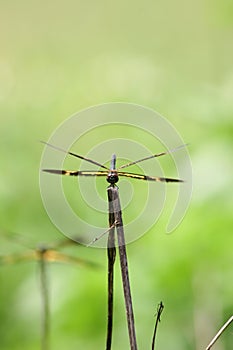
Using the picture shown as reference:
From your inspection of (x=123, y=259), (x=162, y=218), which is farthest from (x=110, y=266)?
(x=162, y=218)

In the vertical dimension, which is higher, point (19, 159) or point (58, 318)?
point (19, 159)

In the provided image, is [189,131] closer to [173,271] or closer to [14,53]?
[173,271]

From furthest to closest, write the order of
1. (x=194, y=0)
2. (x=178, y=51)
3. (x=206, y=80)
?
1. (x=194, y=0)
2. (x=178, y=51)
3. (x=206, y=80)

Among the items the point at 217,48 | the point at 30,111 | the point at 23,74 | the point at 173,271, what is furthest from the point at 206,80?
the point at 173,271

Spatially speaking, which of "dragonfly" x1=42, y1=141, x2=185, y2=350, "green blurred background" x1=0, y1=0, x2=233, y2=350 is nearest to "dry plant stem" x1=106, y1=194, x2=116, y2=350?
"dragonfly" x1=42, y1=141, x2=185, y2=350

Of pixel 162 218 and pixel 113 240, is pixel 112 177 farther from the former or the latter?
pixel 162 218

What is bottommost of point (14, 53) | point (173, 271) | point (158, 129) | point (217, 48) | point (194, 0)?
point (173, 271)

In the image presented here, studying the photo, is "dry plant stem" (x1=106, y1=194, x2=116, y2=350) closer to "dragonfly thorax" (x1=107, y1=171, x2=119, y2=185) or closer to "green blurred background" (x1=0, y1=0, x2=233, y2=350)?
"dragonfly thorax" (x1=107, y1=171, x2=119, y2=185)
